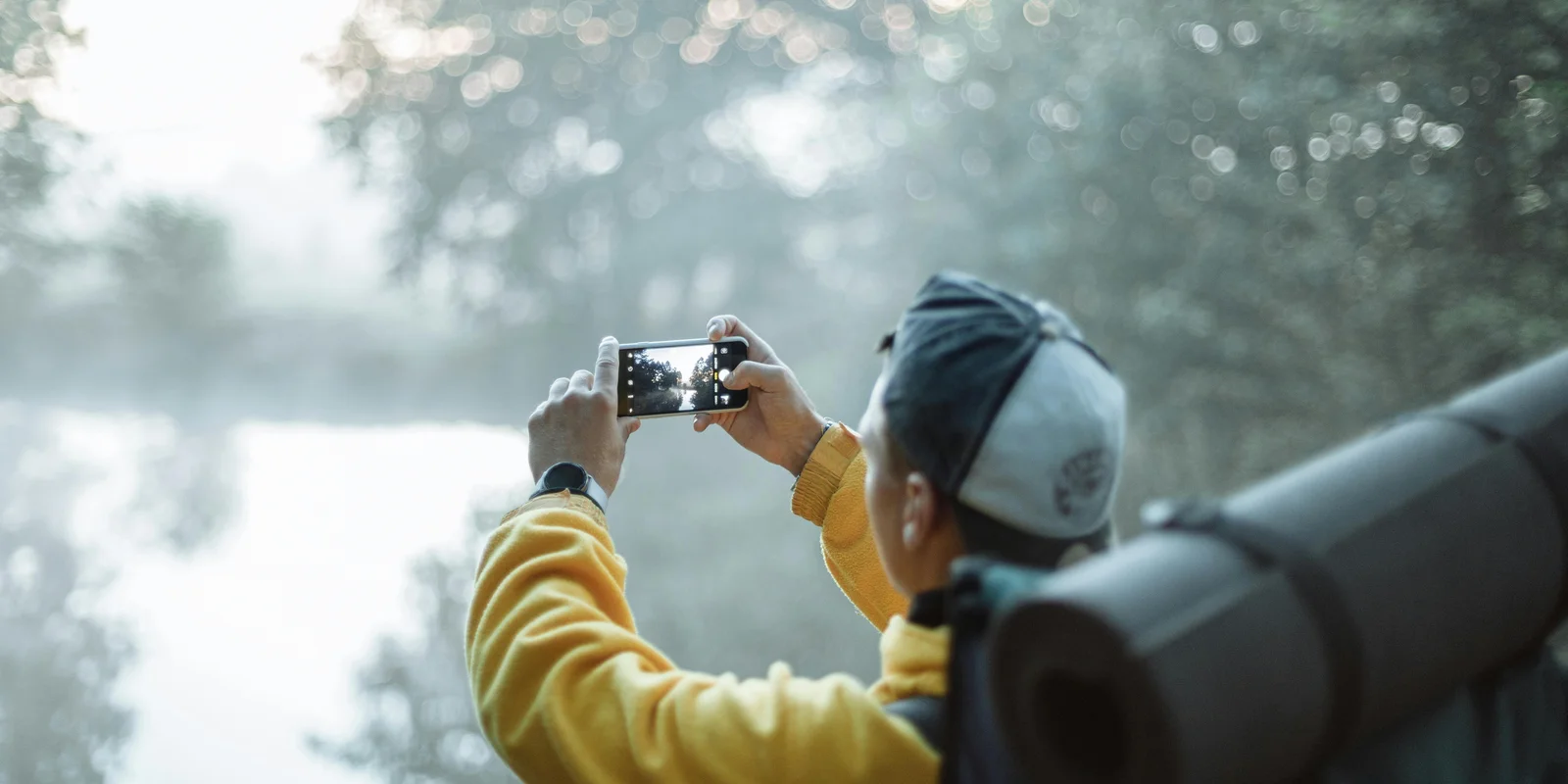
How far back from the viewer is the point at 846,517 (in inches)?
35.3

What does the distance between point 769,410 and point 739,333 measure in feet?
0.25

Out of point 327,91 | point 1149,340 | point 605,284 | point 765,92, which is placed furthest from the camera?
point 765,92

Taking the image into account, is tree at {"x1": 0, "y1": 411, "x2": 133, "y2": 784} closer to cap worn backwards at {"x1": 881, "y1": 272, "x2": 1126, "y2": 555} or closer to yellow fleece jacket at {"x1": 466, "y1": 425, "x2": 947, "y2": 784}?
yellow fleece jacket at {"x1": 466, "y1": 425, "x2": 947, "y2": 784}

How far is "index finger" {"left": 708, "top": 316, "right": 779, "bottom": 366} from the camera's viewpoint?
0.93 metres

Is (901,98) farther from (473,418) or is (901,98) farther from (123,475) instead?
(123,475)

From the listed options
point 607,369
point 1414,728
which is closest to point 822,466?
point 607,369

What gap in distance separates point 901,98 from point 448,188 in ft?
4.19

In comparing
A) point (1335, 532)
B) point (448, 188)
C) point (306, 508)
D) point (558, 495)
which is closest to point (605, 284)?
point (448, 188)

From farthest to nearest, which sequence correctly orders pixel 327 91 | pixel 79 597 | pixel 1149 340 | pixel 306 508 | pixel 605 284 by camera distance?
pixel 605 284 < pixel 1149 340 < pixel 327 91 < pixel 306 508 < pixel 79 597

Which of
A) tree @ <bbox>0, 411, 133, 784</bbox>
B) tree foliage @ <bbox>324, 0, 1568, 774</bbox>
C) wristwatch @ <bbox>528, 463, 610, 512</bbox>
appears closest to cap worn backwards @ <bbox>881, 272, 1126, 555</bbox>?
wristwatch @ <bbox>528, 463, 610, 512</bbox>

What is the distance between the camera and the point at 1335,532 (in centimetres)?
47

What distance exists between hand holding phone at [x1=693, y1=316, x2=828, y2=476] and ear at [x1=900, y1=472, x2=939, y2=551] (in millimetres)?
298

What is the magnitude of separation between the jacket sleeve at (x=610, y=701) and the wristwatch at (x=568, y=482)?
0.04m

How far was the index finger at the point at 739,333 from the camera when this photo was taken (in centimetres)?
93
